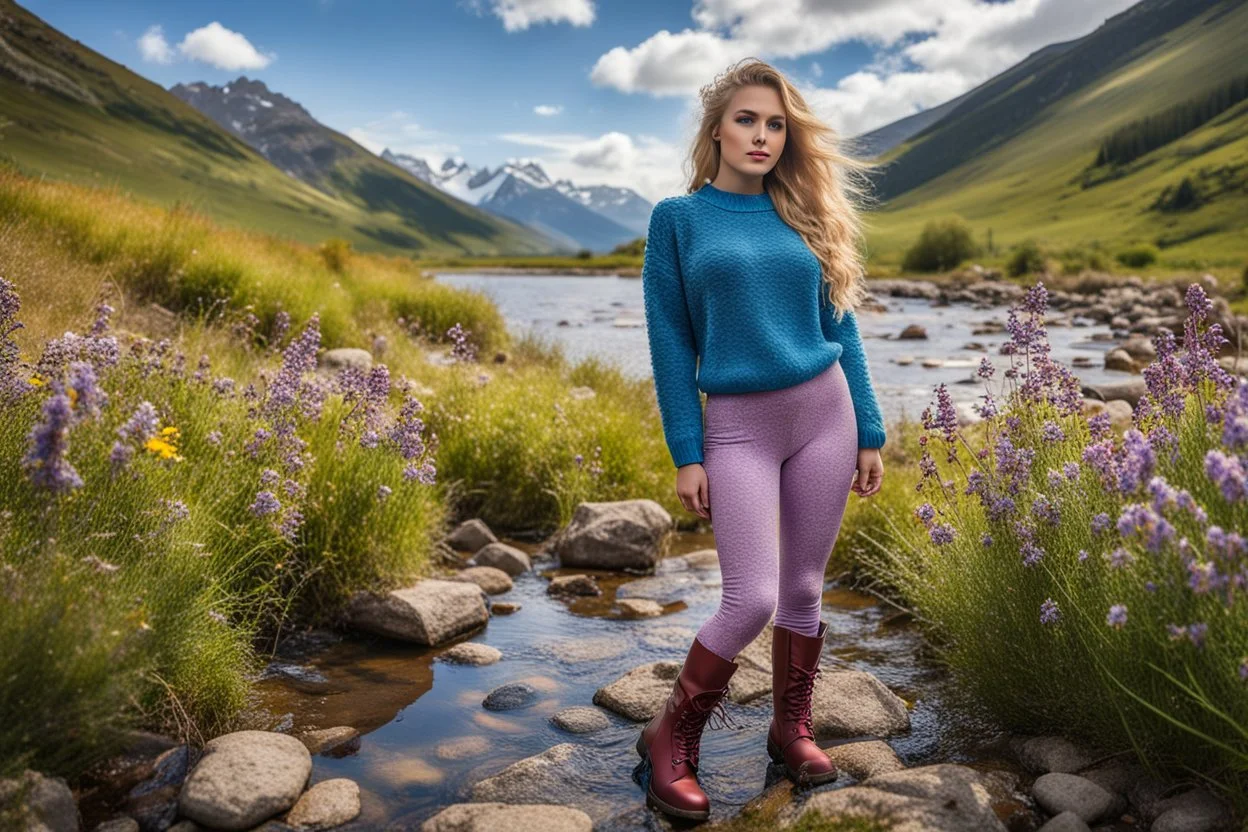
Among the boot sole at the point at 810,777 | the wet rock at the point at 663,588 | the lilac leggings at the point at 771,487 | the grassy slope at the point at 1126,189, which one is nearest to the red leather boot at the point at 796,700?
the boot sole at the point at 810,777

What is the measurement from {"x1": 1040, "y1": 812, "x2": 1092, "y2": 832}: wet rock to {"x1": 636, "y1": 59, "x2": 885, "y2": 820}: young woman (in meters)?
0.91

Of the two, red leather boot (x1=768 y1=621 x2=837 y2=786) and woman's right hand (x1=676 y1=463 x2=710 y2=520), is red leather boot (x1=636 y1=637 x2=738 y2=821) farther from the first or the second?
woman's right hand (x1=676 y1=463 x2=710 y2=520)

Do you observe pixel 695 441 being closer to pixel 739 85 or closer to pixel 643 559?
pixel 739 85

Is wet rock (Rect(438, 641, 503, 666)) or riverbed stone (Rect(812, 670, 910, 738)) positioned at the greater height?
riverbed stone (Rect(812, 670, 910, 738))

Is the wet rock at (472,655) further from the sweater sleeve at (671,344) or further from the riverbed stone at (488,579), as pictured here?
the sweater sleeve at (671,344)

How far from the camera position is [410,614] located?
591 centimetres

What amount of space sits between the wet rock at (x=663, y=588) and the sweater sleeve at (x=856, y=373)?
3.56m

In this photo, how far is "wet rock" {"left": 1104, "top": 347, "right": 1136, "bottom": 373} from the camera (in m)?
19.9

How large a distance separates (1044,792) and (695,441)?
6.53 feet

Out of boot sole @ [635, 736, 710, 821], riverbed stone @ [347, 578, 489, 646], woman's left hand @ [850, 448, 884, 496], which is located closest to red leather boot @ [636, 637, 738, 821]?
boot sole @ [635, 736, 710, 821]

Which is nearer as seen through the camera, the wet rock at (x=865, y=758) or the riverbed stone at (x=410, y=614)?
the wet rock at (x=865, y=758)

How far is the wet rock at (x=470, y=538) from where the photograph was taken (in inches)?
328

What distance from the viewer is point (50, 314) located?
26.7 feet

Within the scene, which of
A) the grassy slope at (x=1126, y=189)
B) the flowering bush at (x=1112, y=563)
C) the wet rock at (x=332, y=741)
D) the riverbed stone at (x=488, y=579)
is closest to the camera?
the flowering bush at (x=1112, y=563)
